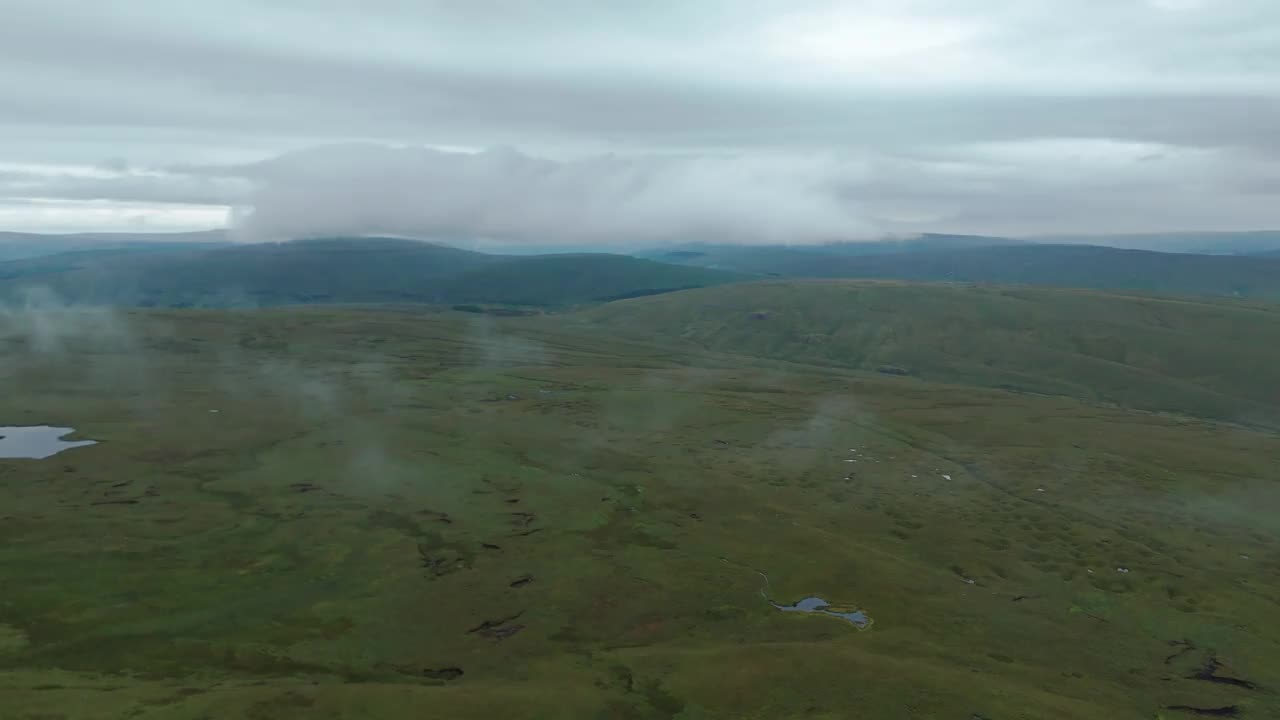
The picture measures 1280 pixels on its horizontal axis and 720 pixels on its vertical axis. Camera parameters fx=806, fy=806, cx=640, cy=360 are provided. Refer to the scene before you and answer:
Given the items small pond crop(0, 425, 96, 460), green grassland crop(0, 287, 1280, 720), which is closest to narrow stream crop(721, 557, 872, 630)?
green grassland crop(0, 287, 1280, 720)

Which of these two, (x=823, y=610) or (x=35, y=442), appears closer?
(x=823, y=610)

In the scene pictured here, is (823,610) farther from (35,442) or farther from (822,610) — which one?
(35,442)

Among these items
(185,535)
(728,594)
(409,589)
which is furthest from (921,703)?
(185,535)

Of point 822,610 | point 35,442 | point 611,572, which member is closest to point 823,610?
point 822,610

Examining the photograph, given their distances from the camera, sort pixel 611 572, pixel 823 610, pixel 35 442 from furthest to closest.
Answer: pixel 35 442 < pixel 611 572 < pixel 823 610

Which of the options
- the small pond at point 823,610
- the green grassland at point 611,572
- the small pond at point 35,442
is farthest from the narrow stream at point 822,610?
the small pond at point 35,442

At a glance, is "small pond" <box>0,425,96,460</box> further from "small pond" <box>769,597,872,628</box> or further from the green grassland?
"small pond" <box>769,597,872,628</box>

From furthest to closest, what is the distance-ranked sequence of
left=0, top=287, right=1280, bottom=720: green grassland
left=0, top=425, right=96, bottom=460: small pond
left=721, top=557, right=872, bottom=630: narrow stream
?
1. left=0, top=425, right=96, bottom=460: small pond
2. left=721, top=557, right=872, bottom=630: narrow stream
3. left=0, top=287, right=1280, bottom=720: green grassland

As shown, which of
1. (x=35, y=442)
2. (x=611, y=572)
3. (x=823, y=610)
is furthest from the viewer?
Answer: (x=35, y=442)
